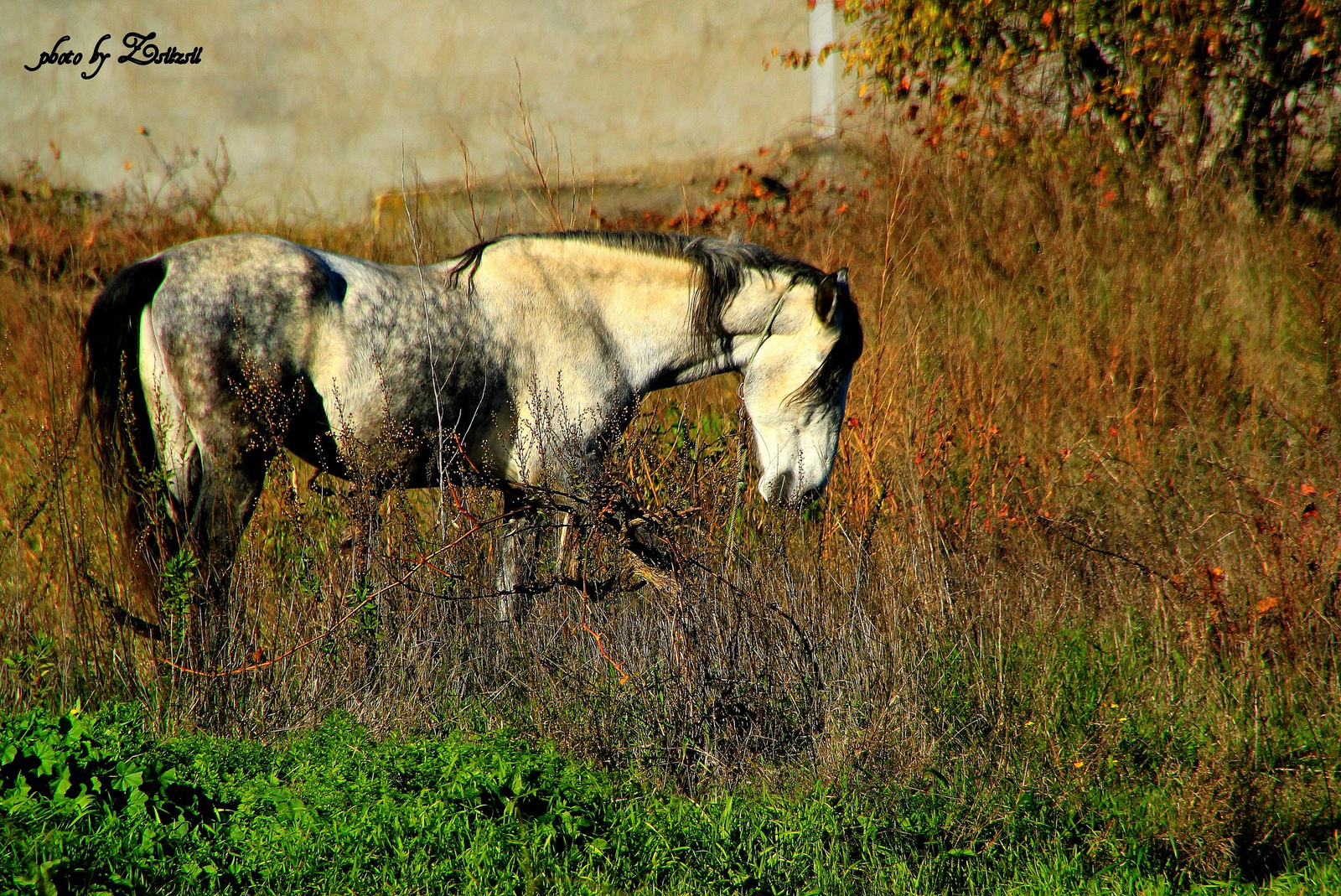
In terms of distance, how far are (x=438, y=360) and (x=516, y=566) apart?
893 mm

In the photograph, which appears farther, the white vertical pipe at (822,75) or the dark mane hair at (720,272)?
the white vertical pipe at (822,75)

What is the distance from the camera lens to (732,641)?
11.9 feet

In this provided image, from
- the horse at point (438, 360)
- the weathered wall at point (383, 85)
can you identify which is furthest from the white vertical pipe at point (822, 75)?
the horse at point (438, 360)

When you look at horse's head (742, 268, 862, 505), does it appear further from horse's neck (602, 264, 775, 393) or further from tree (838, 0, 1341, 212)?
tree (838, 0, 1341, 212)

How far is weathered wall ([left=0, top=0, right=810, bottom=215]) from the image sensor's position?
11734 mm

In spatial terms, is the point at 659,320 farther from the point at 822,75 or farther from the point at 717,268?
the point at 822,75

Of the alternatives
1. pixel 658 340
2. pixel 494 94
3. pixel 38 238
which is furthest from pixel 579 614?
pixel 494 94

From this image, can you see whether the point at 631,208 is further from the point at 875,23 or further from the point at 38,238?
the point at 38,238

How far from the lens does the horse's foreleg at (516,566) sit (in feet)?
13.2

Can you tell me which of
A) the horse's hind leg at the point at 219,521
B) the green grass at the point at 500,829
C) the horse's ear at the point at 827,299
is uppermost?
the horse's ear at the point at 827,299

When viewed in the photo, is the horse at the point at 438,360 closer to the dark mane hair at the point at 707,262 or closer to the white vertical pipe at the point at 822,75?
the dark mane hair at the point at 707,262

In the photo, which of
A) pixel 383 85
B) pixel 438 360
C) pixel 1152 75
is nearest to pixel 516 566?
pixel 438 360

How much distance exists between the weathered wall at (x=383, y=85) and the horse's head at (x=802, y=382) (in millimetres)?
7380

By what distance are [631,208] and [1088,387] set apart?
625 centimetres
